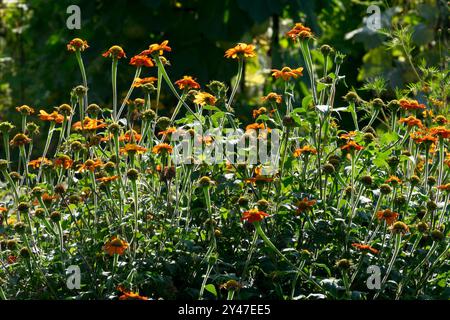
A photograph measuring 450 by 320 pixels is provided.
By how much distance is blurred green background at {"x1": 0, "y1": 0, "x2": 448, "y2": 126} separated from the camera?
5484mm

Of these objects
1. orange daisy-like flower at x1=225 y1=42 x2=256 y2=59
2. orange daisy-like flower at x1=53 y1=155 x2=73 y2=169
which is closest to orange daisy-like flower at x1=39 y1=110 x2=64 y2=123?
orange daisy-like flower at x1=53 y1=155 x2=73 y2=169

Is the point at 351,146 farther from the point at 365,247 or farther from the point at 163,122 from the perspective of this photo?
the point at 163,122

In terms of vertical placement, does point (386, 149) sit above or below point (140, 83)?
below

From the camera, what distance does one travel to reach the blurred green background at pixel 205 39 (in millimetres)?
5484

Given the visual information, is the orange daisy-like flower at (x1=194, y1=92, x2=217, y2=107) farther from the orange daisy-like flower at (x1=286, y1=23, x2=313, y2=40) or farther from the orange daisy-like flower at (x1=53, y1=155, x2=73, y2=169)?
the orange daisy-like flower at (x1=53, y1=155, x2=73, y2=169)

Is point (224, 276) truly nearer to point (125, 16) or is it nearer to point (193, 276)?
point (193, 276)

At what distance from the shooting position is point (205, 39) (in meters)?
5.59

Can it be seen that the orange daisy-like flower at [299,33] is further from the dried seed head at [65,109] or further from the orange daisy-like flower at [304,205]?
the dried seed head at [65,109]

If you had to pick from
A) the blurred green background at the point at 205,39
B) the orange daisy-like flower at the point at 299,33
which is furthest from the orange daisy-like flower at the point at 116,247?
the blurred green background at the point at 205,39

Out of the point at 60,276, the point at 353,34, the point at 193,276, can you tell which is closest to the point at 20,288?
the point at 60,276

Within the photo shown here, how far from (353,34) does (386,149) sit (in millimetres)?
3679

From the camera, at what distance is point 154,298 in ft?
7.54

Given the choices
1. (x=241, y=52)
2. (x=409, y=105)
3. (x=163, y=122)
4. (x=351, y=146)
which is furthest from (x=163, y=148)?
(x=409, y=105)
